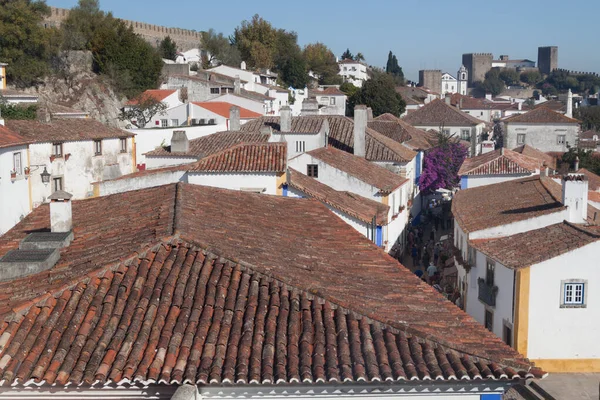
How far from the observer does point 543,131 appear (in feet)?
178

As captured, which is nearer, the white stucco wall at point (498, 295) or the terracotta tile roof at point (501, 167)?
the white stucco wall at point (498, 295)

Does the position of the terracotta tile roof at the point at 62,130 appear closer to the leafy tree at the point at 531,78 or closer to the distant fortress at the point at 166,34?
the distant fortress at the point at 166,34

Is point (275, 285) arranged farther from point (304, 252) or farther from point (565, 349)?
point (565, 349)

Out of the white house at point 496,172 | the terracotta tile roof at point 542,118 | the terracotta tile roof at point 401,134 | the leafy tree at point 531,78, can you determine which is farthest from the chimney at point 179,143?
the leafy tree at point 531,78

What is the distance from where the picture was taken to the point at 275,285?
8680 millimetres

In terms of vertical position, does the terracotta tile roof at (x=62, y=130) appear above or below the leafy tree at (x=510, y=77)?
below

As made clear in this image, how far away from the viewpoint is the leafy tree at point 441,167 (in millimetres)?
42969

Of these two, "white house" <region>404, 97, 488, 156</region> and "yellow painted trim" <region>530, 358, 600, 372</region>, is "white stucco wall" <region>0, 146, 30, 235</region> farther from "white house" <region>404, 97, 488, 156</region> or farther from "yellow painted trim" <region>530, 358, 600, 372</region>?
"white house" <region>404, 97, 488, 156</region>

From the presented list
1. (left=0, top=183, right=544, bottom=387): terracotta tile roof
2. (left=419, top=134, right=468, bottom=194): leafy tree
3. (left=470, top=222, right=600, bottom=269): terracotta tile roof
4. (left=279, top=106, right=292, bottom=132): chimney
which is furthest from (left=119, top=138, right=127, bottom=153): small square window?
(left=0, top=183, right=544, bottom=387): terracotta tile roof

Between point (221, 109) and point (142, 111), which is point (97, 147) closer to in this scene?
point (142, 111)

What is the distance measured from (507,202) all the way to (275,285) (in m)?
18.2

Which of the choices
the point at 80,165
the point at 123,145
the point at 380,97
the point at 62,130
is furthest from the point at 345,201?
the point at 380,97

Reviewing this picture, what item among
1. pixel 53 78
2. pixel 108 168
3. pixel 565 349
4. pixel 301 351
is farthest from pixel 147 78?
pixel 301 351

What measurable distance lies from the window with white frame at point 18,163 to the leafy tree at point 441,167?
74.3ft
